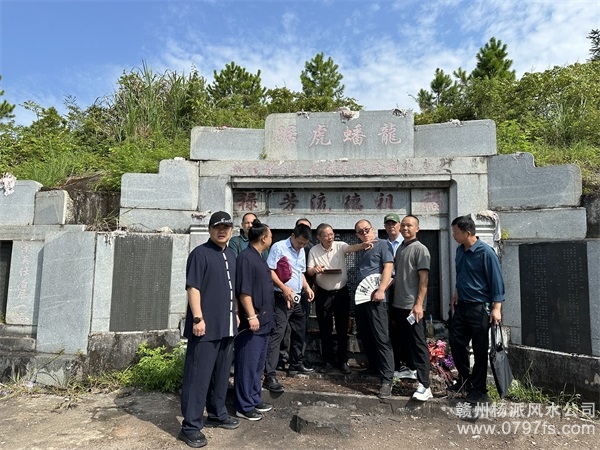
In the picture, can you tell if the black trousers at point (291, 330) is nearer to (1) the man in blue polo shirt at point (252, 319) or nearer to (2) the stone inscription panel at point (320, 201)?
(1) the man in blue polo shirt at point (252, 319)

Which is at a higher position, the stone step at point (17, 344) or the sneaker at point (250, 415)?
the stone step at point (17, 344)

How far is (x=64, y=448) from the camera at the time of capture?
124 inches

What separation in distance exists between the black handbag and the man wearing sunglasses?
3.01 feet

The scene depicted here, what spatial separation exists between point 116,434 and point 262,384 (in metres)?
1.38

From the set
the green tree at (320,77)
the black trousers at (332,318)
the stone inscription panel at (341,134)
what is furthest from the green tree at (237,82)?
the black trousers at (332,318)

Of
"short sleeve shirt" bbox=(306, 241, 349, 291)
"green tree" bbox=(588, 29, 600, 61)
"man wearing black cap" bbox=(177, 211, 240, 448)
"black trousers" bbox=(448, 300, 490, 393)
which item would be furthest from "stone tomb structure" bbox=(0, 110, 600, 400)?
"green tree" bbox=(588, 29, 600, 61)

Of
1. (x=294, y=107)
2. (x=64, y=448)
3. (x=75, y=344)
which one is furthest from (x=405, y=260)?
(x=294, y=107)

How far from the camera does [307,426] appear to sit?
133 inches

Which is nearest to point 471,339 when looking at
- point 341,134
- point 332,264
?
point 332,264

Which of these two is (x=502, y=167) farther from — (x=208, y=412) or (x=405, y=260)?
(x=208, y=412)

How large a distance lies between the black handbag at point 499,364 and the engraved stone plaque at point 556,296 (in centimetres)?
99

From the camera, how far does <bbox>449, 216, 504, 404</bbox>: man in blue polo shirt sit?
3606mm

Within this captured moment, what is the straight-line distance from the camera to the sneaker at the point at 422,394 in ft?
12.1

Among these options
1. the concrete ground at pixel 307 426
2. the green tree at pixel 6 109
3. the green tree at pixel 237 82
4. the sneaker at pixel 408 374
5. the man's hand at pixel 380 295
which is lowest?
the concrete ground at pixel 307 426
